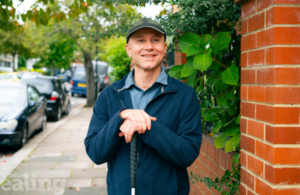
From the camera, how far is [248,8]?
2.06 meters

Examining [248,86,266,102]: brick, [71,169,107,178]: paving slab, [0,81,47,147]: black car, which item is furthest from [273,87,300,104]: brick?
[0,81,47,147]: black car

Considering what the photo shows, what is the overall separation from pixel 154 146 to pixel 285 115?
740 millimetres

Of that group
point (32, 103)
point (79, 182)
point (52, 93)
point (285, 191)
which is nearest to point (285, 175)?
point (285, 191)

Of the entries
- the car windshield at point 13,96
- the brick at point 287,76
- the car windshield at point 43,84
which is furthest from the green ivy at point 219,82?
the car windshield at point 43,84

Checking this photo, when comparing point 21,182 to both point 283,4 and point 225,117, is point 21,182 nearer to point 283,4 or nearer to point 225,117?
point 225,117

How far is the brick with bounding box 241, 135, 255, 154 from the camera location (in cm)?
200

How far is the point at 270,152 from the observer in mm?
1763

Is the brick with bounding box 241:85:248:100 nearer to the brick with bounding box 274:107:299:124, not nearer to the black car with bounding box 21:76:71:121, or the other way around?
the brick with bounding box 274:107:299:124

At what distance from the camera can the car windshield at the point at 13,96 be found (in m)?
8.03

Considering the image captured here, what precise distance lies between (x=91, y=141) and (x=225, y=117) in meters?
1.12

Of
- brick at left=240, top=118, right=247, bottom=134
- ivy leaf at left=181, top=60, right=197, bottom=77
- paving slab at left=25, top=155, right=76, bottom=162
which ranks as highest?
ivy leaf at left=181, top=60, right=197, bottom=77

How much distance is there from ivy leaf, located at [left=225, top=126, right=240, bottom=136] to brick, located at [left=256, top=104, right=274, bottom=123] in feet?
1.69

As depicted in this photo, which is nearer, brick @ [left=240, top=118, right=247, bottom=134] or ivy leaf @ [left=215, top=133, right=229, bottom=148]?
brick @ [left=240, top=118, right=247, bottom=134]

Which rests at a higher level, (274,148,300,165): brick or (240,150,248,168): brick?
(274,148,300,165): brick
